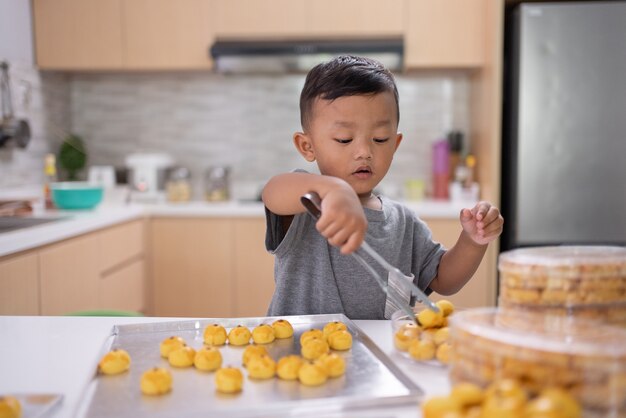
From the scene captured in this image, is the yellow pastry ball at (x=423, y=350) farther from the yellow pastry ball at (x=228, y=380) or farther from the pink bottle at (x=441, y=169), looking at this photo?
the pink bottle at (x=441, y=169)

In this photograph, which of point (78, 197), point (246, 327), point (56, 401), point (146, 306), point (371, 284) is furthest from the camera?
point (146, 306)

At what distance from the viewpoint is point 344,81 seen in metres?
1.17

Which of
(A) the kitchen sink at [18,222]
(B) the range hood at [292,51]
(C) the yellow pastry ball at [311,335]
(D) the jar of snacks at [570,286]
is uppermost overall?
(B) the range hood at [292,51]

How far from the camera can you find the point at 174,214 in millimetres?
3037

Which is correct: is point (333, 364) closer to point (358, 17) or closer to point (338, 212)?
point (338, 212)

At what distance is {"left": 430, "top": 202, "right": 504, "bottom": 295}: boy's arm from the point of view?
1.15 metres

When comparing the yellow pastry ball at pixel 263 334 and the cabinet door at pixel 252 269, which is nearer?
the yellow pastry ball at pixel 263 334

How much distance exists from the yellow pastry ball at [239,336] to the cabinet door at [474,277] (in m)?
2.12

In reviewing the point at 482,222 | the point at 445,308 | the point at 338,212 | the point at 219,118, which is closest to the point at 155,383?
the point at 338,212

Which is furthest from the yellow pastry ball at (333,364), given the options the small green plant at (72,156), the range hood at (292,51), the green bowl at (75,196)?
the small green plant at (72,156)

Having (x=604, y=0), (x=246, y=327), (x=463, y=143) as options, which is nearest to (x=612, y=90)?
(x=604, y=0)

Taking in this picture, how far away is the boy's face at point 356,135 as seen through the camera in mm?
1162

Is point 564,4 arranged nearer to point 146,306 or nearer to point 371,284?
point 371,284

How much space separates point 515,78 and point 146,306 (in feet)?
6.35
